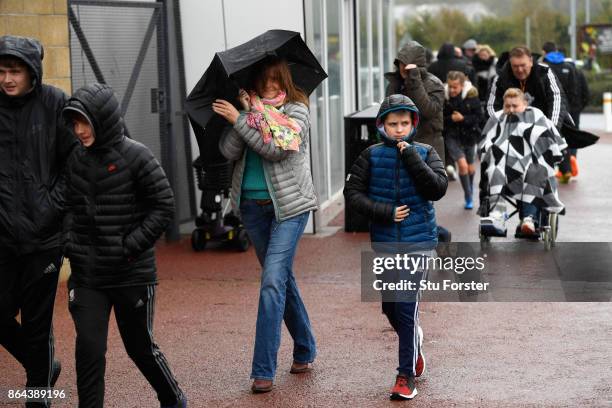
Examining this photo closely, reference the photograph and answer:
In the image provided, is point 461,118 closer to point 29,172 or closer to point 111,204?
point 29,172

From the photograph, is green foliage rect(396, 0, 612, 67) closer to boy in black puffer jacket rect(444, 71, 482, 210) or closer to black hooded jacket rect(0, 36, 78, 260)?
boy in black puffer jacket rect(444, 71, 482, 210)

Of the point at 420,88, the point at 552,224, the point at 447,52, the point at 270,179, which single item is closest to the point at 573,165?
the point at 447,52

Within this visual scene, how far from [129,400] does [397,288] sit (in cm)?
155

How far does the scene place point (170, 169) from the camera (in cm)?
1175

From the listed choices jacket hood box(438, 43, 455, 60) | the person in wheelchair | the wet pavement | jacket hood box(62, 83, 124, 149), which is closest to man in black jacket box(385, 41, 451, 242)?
the person in wheelchair

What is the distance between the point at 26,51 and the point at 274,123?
132 centimetres

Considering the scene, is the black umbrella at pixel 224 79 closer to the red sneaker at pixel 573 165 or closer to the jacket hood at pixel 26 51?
the jacket hood at pixel 26 51

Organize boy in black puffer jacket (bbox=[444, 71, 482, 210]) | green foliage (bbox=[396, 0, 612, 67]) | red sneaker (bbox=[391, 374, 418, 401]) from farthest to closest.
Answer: green foliage (bbox=[396, 0, 612, 67]) < boy in black puffer jacket (bbox=[444, 71, 482, 210]) < red sneaker (bbox=[391, 374, 418, 401])

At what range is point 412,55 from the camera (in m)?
9.81

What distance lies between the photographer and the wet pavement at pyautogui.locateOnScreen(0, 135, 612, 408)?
20.4ft

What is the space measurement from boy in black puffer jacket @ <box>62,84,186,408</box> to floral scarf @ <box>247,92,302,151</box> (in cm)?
86

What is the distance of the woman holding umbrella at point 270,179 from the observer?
6.20 metres

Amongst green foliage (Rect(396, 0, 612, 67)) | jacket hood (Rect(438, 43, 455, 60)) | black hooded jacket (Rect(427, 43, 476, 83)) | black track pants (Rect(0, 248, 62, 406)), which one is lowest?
black track pants (Rect(0, 248, 62, 406))

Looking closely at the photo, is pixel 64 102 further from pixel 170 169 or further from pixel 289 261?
pixel 170 169
